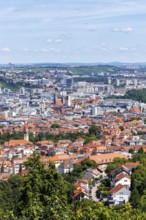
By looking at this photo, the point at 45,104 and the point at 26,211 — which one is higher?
the point at 26,211

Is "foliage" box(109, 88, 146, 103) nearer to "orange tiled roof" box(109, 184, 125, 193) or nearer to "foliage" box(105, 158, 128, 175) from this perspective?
"foliage" box(105, 158, 128, 175)

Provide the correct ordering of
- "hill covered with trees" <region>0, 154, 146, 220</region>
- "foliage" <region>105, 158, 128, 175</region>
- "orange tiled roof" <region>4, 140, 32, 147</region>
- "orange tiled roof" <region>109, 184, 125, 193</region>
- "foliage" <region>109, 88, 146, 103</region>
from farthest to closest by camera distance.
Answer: "foliage" <region>109, 88, 146, 103</region> < "orange tiled roof" <region>4, 140, 32, 147</region> < "foliage" <region>105, 158, 128, 175</region> < "orange tiled roof" <region>109, 184, 125, 193</region> < "hill covered with trees" <region>0, 154, 146, 220</region>

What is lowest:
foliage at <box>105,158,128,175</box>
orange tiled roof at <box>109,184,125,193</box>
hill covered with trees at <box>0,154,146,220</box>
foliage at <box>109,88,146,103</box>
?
foliage at <box>109,88,146,103</box>

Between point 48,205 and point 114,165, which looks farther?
point 114,165

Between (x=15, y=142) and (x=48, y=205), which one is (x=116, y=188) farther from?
(x=15, y=142)

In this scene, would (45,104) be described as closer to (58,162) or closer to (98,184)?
(58,162)

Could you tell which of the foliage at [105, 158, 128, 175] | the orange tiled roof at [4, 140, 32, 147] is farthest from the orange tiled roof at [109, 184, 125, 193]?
the orange tiled roof at [4, 140, 32, 147]

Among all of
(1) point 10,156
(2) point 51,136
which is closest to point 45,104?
(2) point 51,136

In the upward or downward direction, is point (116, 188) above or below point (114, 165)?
above

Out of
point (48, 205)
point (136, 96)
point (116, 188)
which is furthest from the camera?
point (136, 96)

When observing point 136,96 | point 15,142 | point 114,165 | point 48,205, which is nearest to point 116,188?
point 114,165

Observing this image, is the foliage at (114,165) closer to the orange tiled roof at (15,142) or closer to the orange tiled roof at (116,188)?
the orange tiled roof at (116,188)
